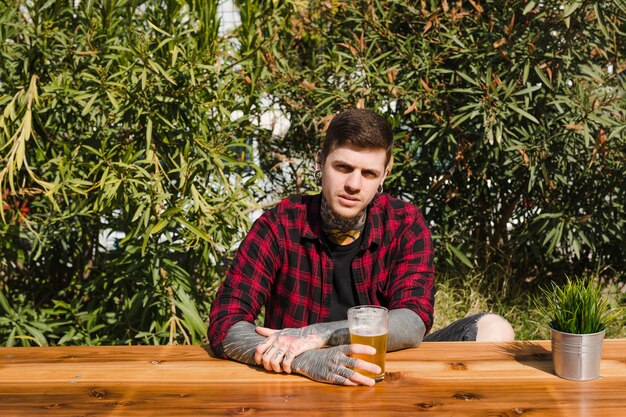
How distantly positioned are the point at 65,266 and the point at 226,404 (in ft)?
7.61

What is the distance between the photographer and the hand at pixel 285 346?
166cm

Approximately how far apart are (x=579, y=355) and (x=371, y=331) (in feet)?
1.43

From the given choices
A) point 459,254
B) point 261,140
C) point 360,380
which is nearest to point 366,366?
point 360,380

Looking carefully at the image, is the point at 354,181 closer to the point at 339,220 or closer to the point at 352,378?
the point at 339,220

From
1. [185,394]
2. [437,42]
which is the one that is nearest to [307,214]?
[185,394]

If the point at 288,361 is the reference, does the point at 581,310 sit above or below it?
above

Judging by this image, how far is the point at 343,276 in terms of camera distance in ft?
7.52

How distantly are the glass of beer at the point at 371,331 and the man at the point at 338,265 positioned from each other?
0.16 m

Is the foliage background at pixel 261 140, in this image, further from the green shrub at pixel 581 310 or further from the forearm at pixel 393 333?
the green shrub at pixel 581 310

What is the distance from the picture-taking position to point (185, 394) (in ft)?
5.07

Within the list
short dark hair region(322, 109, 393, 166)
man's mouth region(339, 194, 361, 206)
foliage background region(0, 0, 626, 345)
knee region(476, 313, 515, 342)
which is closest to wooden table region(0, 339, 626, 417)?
knee region(476, 313, 515, 342)

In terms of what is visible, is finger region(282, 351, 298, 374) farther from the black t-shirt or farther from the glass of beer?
the black t-shirt

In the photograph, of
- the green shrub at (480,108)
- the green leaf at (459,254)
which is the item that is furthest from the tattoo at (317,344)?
the green leaf at (459,254)

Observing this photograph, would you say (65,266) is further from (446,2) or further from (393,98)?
(446,2)
